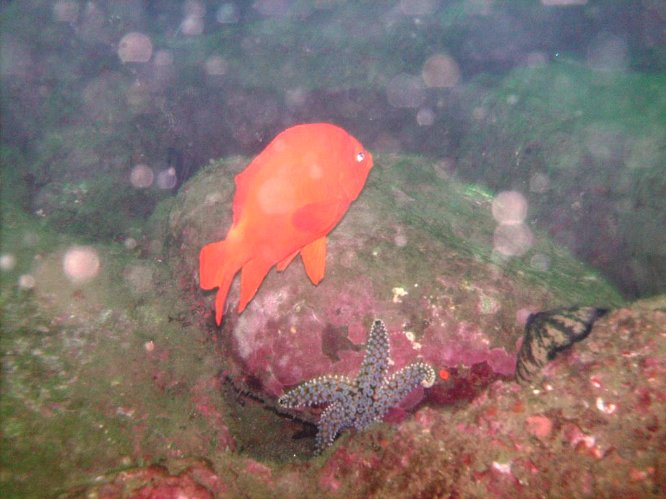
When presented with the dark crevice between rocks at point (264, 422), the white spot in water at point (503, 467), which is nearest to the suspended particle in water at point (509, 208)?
the dark crevice between rocks at point (264, 422)

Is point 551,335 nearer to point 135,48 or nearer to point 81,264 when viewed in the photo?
point 81,264

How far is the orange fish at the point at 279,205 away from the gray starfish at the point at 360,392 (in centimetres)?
99

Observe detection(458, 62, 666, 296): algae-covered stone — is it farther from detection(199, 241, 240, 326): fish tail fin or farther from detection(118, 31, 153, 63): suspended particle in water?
detection(118, 31, 153, 63): suspended particle in water

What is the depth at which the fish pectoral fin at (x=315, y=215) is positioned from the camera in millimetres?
2605

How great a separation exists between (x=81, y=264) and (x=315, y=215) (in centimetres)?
318

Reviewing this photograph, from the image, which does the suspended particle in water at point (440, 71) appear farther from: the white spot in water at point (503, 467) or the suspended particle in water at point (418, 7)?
the white spot in water at point (503, 467)

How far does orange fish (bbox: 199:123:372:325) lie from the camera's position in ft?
8.45

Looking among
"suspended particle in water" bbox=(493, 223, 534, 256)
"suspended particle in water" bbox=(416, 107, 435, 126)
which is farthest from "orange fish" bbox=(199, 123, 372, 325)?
"suspended particle in water" bbox=(416, 107, 435, 126)

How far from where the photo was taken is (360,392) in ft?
10.1

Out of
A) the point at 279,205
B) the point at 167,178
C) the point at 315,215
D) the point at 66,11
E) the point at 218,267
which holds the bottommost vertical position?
the point at 167,178

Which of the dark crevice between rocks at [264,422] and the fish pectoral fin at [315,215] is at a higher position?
the fish pectoral fin at [315,215]

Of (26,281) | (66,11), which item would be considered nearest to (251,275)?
(26,281)

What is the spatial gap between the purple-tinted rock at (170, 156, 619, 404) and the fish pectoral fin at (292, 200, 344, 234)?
137 centimetres

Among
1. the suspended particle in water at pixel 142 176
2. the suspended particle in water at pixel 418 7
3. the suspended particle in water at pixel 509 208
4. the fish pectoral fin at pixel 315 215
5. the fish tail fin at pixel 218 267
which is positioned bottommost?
the suspended particle in water at pixel 509 208
